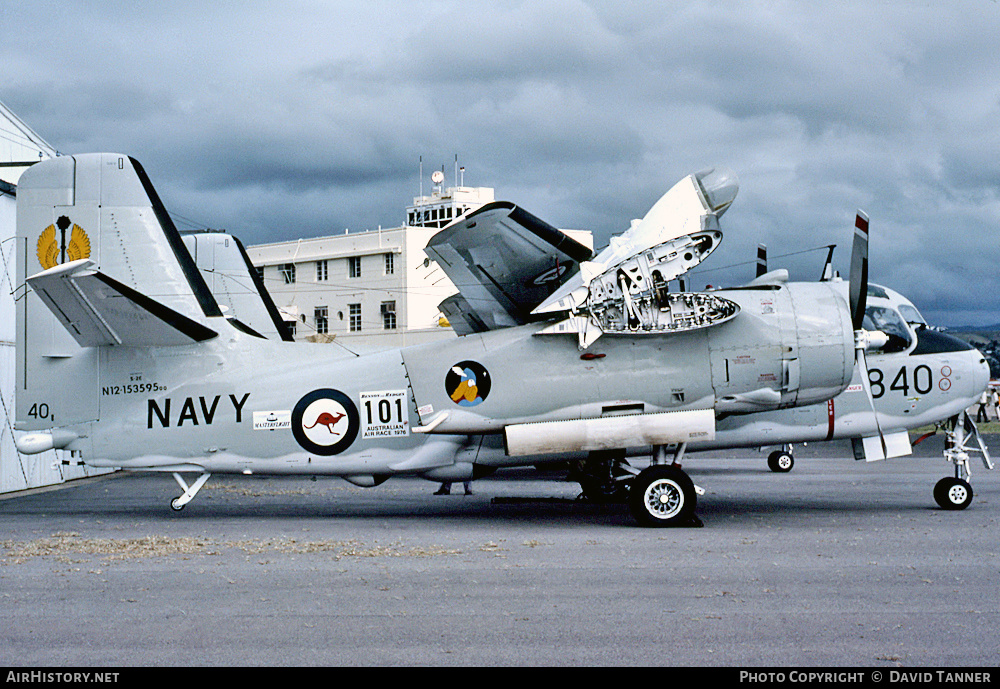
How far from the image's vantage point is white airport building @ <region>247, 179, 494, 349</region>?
197ft

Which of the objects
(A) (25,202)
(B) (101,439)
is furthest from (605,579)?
(A) (25,202)

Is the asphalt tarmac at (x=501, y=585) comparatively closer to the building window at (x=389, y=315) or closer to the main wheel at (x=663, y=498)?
the main wheel at (x=663, y=498)

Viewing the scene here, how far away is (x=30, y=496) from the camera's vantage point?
71.5 feet

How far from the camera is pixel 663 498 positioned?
14.3 metres

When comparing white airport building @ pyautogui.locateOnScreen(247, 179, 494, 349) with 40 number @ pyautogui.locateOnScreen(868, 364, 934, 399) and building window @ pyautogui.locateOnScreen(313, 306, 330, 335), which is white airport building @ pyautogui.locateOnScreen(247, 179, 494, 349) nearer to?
building window @ pyautogui.locateOnScreen(313, 306, 330, 335)

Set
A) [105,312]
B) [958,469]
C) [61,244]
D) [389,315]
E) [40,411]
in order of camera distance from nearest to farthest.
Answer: [105,312] → [40,411] → [61,244] → [958,469] → [389,315]

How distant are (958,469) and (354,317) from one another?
5006cm

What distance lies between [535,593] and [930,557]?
510 centimetres

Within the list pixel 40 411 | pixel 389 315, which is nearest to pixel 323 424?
pixel 40 411

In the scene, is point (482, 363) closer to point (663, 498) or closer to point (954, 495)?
point (663, 498)

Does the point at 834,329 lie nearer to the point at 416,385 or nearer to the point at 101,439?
the point at 416,385

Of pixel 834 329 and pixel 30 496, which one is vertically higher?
pixel 834 329

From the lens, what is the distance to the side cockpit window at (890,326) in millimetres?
16281
